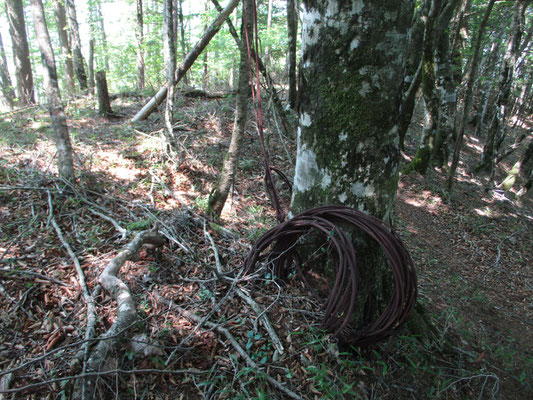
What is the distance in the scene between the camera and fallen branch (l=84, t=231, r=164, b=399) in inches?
64.9

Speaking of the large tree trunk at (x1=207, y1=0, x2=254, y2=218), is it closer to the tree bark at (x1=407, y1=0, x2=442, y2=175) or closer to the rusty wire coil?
the rusty wire coil

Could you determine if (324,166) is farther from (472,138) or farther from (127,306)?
(472,138)

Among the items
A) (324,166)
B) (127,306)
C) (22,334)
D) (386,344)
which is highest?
(324,166)

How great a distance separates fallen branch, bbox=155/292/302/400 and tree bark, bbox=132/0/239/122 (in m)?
4.97

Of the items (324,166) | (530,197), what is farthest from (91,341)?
(530,197)

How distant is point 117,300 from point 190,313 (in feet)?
1.70

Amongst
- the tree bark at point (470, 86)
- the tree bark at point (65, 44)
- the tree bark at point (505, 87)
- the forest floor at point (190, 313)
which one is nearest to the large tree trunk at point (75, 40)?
the tree bark at point (65, 44)

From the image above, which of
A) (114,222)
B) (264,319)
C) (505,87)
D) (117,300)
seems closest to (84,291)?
(117,300)

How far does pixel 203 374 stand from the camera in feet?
6.01

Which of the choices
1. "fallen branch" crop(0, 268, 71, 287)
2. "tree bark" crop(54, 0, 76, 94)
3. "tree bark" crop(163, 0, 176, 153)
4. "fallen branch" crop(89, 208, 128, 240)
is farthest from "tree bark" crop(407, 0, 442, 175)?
"tree bark" crop(54, 0, 76, 94)

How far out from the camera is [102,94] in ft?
25.8

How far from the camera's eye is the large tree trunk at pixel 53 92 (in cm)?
375

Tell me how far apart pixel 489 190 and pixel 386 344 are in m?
9.50

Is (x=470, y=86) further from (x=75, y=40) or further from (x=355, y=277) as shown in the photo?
(x=75, y=40)
